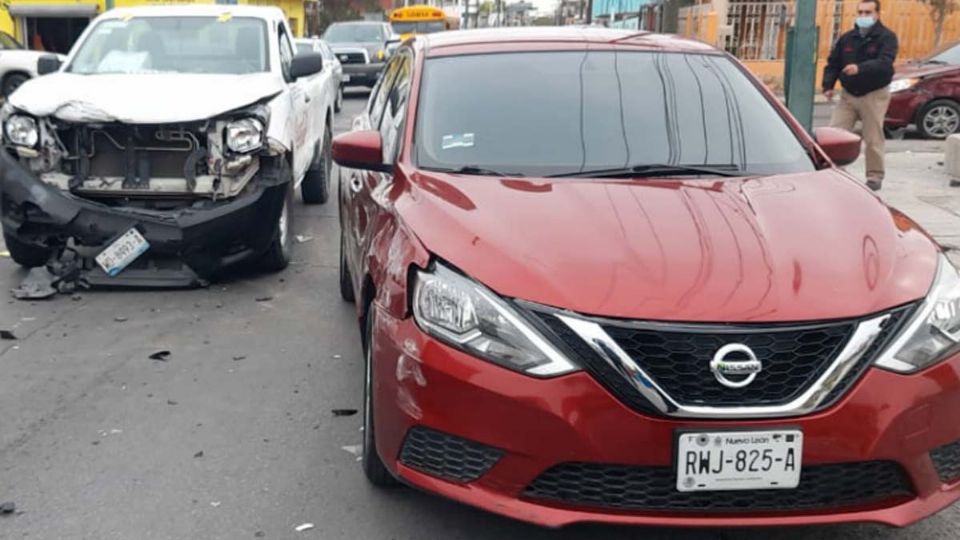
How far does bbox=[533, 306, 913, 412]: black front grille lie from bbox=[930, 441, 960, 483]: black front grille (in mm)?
411

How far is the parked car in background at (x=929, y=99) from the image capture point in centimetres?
1486

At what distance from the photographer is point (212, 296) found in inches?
270

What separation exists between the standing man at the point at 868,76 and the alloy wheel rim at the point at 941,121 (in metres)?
5.26

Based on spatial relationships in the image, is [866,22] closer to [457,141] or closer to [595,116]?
[595,116]

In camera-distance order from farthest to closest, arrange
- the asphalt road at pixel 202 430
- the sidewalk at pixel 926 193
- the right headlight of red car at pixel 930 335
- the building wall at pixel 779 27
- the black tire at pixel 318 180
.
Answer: the building wall at pixel 779 27, the black tire at pixel 318 180, the sidewalk at pixel 926 193, the asphalt road at pixel 202 430, the right headlight of red car at pixel 930 335

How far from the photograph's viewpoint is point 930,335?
315 centimetres

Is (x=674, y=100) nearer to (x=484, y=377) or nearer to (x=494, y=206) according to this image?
(x=494, y=206)

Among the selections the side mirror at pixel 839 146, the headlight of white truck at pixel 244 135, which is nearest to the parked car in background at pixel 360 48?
the headlight of white truck at pixel 244 135

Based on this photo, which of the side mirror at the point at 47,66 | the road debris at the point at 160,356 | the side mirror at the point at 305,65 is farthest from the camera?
the side mirror at the point at 47,66

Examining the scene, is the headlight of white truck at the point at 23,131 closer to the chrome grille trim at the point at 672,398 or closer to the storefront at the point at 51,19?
the chrome grille trim at the point at 672,398

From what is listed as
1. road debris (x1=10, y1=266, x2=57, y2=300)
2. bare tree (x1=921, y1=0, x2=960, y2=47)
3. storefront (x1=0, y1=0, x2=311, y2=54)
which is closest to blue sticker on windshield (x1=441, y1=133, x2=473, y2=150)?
road debris (x1=10, y1=266, x2=57, y2=300)

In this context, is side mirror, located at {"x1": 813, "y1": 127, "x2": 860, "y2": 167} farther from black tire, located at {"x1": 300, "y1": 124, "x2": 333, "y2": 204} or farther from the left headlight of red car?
black tire, located at {"x1": 300, "y1": 124, "x2": 333, "y2": 204}

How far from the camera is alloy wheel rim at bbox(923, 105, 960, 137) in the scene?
15.0 meters

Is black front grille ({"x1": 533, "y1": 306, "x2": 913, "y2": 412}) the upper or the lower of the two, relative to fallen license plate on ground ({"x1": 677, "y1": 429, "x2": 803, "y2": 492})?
upper
